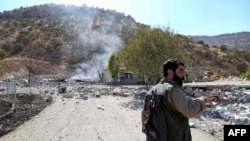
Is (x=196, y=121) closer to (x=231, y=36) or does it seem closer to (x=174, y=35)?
(x=174, y=35)

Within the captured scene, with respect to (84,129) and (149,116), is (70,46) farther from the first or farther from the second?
(149,116)

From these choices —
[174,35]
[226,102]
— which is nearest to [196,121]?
[226,102]

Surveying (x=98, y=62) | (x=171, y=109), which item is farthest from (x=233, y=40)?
(x=171, y=109)

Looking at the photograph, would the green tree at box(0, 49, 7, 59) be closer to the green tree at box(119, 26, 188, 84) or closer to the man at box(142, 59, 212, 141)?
the green tree at box(119, 26, 188, 84)

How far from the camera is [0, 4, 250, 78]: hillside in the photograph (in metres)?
70.2

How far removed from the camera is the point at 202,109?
403 centimetres

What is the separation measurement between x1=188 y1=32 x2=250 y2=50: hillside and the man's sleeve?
118 m

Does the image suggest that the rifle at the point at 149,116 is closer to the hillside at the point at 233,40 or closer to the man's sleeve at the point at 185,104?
the man's sleeve at the point at 185,104

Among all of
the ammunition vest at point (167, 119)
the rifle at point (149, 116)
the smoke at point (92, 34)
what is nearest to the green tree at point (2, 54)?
the smoke at point (92, 34)

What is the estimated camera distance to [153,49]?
84.2ft

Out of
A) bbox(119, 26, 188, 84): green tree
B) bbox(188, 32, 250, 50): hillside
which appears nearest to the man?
bbox(119, 26, 188, 84): green tree

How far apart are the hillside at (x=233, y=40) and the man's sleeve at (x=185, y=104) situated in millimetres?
117843

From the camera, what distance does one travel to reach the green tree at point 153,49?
25.8 meters

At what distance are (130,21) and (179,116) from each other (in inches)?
4804
